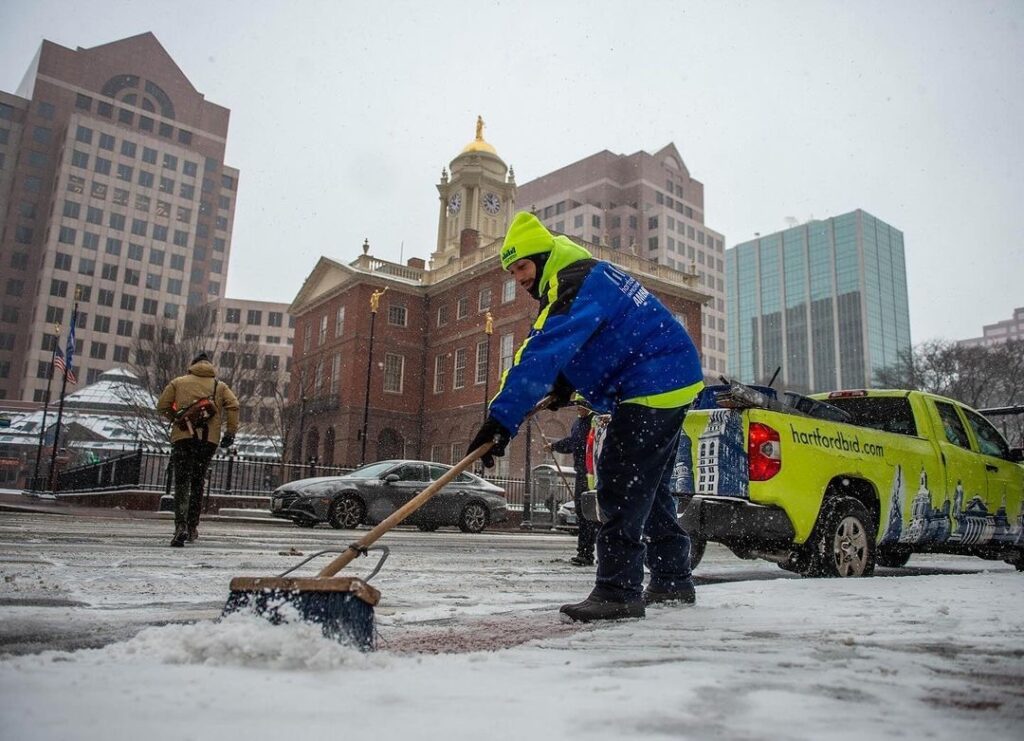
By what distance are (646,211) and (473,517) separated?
8487 centimetres

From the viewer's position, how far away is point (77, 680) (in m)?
1.72

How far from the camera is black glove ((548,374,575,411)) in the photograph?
3.69m

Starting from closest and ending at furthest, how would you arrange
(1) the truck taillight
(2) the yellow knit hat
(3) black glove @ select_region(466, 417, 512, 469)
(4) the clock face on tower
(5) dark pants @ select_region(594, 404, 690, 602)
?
(3) black glove @ select_region(466, 417, 512, 469)
(5) dark pants @ select_region(594, 404, 690, 602)
(2) the yellow knit hat
(1) the truck taillight
(4) the clock face on tower

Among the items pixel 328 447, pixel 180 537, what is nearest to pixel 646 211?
pixel 328 447

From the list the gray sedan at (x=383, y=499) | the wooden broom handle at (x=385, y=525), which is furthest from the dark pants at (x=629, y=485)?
the gray sedan at (x=383, y=499)

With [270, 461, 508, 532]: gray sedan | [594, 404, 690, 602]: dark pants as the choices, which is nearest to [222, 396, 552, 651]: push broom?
[594, 404, 690, 602]: dark pants

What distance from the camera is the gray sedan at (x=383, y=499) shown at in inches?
544

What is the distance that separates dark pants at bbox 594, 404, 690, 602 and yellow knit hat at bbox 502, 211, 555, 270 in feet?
2.87

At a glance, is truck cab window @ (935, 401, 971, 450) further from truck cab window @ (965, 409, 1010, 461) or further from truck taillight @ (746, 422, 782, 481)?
truck taillight @ (746, 422, 782, 481)

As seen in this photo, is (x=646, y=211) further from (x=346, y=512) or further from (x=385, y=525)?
(x=385, y=525)

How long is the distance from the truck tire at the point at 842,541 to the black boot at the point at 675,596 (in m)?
1.74

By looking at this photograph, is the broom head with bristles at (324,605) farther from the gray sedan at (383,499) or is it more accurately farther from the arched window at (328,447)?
the arched window at (328,447)

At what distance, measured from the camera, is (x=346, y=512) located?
45.6ft

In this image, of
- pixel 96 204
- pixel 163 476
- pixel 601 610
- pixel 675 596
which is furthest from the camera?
pixel 96 204
